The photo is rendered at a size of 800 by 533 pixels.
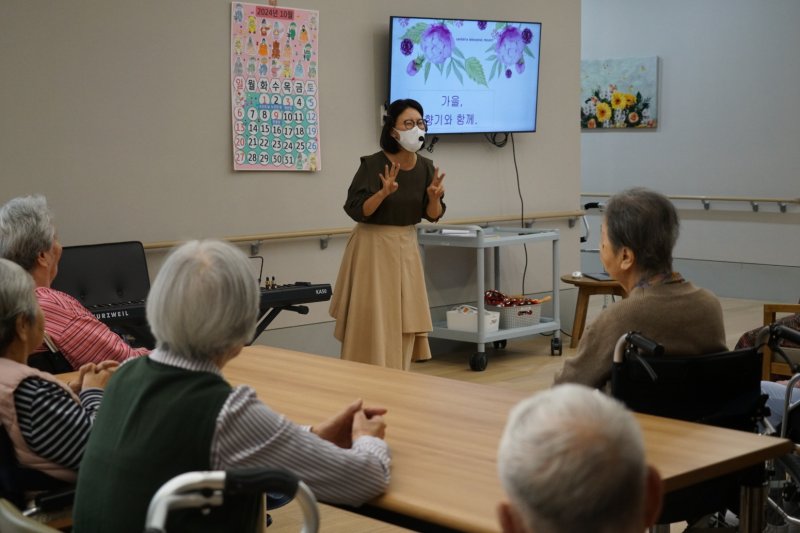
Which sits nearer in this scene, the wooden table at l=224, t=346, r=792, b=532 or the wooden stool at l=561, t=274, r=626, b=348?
the wooden table at l=224, t=346, r=792, b=532

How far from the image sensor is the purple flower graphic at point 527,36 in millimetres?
6769

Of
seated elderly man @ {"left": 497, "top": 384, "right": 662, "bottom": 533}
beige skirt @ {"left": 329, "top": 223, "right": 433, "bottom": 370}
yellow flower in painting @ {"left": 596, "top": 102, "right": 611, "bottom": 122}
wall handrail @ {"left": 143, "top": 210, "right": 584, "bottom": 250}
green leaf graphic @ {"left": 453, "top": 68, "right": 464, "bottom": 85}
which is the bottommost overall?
beige skirt @ {"left": 329, "top": 223, "right": 433, "bottom": 370}

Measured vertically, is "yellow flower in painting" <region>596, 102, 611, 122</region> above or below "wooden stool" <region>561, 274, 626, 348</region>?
above

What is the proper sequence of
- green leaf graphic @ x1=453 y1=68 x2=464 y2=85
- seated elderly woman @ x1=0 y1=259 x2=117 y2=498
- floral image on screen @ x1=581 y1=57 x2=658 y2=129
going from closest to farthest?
seated elderly woman @ x1=0 y1=259 x2=117 y2=498 < green leaf graphic @ x1=453 y1=68 x2=464 y2=85 < floral image on screen @ x1=581 y1=57 x2=658 y2=129

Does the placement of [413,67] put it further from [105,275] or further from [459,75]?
[105,275]

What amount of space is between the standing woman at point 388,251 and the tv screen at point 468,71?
118cm

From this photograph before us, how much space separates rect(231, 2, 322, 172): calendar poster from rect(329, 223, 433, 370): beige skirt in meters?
0.88

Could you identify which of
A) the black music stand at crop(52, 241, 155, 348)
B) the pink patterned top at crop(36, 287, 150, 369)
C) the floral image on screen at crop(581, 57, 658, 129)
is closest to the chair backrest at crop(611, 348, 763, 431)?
the pink patterned top at crop(36, 287, 150, 369)

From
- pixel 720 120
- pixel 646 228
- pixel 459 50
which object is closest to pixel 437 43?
pixel 459 50

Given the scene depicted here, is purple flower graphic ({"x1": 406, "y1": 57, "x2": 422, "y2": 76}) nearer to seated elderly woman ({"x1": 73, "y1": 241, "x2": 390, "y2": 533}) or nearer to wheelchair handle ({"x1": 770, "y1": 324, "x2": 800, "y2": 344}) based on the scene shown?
wheelchair handle ({"x1": 770, "y1": 324, "x2": 800, "y2": 344})

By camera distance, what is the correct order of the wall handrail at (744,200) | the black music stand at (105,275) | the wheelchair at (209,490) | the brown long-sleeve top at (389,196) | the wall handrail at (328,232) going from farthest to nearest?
the wall handrail at (744,200)
the wall handrail at (328,232)
the brown long-sleeve top at (389,196)
the black music stand at (105,275)
the wheelchair at (209,490)

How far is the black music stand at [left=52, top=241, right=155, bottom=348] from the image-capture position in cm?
450

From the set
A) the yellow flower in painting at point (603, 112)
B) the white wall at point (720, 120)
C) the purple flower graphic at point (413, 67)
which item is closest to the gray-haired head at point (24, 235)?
the purple flower graphic at point (413, 67)

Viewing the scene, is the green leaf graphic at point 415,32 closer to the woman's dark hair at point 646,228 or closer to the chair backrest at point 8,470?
the woman's dark hair at point 646,228
